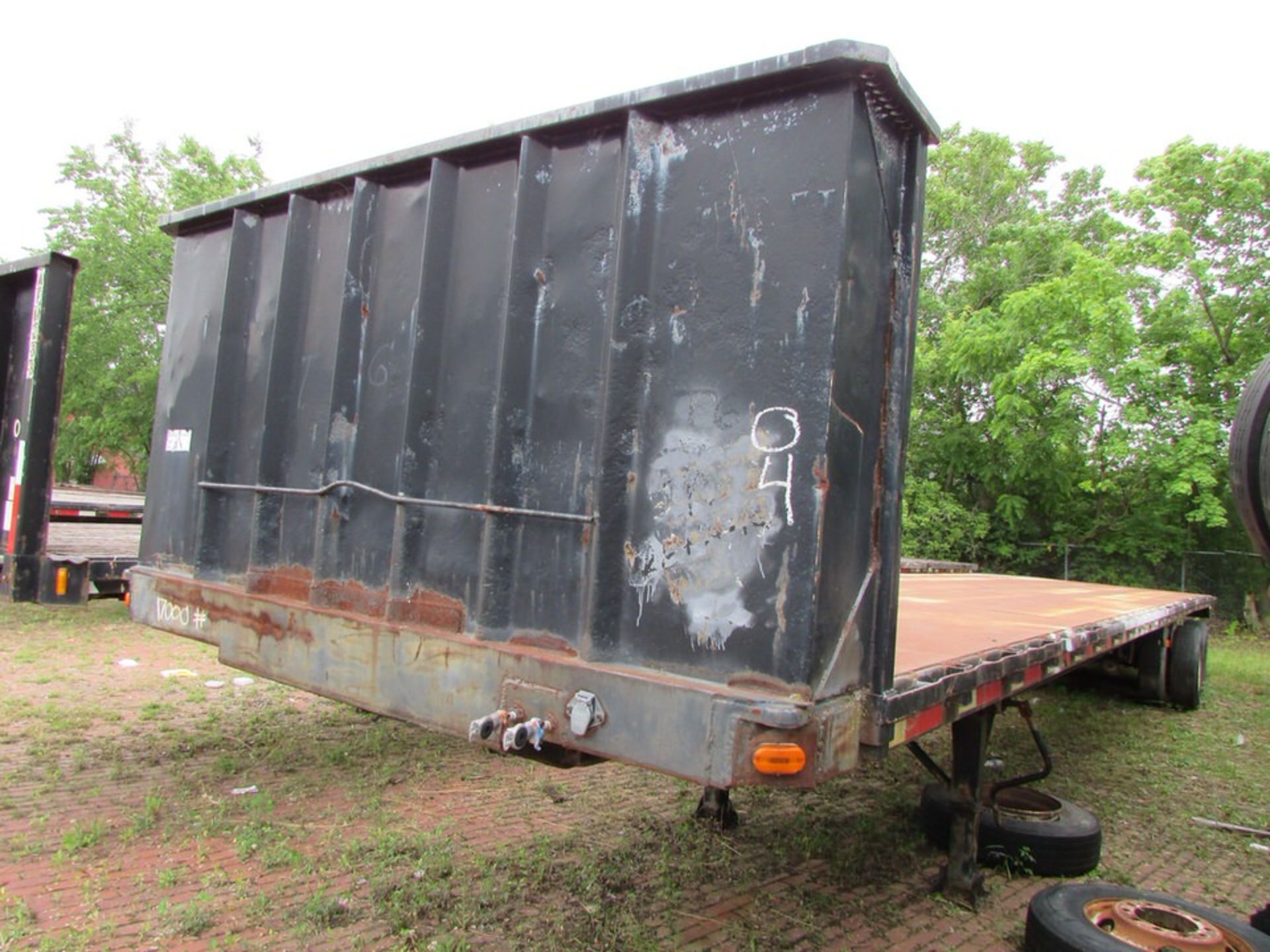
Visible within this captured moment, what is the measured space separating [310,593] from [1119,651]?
27.6 ft

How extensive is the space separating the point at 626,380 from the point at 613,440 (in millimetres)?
174

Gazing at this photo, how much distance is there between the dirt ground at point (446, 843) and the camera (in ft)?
10.9

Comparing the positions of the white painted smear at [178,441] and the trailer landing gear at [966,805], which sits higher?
the white painted smear at [178,441]

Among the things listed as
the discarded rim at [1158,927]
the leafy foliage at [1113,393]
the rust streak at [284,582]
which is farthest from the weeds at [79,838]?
the leafy foliage at [1113,393]

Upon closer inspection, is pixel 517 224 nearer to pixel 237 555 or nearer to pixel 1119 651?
pixel 237 555

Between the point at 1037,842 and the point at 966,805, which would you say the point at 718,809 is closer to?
the point at 966,805

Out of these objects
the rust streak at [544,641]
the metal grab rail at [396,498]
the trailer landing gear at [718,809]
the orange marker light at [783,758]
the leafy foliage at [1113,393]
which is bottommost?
the trailer landing gear at [718,809]

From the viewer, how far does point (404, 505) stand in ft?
9.69

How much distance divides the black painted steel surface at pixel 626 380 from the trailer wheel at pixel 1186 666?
7843mm

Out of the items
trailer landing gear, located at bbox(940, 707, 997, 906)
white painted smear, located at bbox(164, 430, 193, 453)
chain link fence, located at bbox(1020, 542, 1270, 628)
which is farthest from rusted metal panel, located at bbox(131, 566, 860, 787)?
chain link fence, located at bbox(1020, 542, 1270, 628)

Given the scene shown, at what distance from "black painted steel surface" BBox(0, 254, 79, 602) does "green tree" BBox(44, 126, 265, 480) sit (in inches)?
913

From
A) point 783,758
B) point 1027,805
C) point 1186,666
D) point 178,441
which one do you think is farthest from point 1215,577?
point 178,441

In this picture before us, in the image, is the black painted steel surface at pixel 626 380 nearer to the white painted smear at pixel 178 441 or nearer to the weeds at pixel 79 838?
the white painted smear at pixel 178 441

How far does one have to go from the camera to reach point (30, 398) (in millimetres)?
4352
